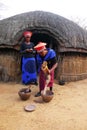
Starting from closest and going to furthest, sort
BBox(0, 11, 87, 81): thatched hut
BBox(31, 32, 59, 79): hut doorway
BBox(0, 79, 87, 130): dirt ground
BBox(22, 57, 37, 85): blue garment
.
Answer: BBox(0, 79, 87, 130): dirt ground → BBox(22, 57, 37, 85): blue garment → BBox(0, 11, 87, 81): thatched hut → BBox(31, 32, 59, 79): hut doorway

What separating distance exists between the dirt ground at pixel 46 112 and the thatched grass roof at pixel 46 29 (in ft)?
6.27

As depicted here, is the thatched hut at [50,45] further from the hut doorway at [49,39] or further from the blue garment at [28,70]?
the blue garment at [28,70]

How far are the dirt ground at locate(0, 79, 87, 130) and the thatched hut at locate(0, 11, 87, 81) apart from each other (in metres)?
1.26

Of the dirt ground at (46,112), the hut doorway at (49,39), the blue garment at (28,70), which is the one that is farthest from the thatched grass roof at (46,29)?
the dirt ground at (46,112)

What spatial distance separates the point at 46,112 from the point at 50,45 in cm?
375

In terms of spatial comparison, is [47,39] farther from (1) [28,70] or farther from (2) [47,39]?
(1) [28,70]

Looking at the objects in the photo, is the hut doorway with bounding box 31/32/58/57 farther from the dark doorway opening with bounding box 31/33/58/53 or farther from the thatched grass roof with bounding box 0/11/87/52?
the thatched grass roof with bounding box 0/11/87/52

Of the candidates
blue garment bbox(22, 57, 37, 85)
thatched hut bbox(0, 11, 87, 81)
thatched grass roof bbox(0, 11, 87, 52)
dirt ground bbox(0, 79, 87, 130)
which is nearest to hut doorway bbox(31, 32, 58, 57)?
thatched hut bbox(0, 11, 87, 81)

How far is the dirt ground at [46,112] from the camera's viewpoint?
14.9 ft

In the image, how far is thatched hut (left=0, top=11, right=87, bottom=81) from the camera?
7953 mm

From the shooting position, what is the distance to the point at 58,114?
5059 millimetres

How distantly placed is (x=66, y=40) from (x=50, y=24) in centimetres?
86

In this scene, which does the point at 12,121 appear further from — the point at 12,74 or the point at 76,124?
the point at 12,74

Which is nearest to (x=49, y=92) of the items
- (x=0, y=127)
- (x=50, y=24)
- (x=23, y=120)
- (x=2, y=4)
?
(x=23, y=120)
